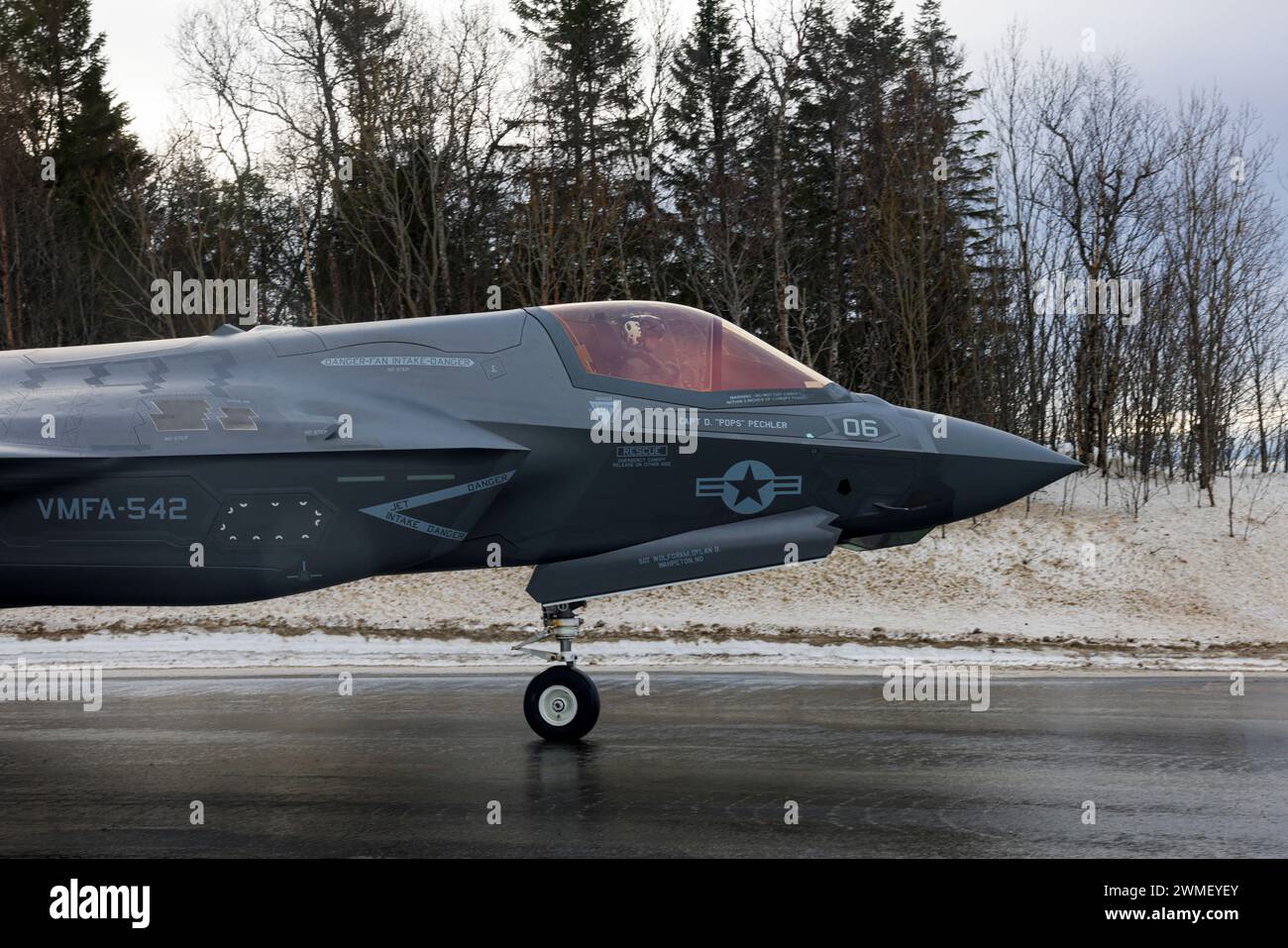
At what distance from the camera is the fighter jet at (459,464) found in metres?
8.16

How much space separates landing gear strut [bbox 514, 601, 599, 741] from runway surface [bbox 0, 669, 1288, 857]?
164mm

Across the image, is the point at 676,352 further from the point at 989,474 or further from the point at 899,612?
the point at 899,612

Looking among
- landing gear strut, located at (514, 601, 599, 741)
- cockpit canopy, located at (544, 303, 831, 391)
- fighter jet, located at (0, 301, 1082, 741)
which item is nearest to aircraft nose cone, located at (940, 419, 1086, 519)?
fighter jet, located at (0, 301, 1082, 741)

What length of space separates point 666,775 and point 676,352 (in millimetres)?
3055

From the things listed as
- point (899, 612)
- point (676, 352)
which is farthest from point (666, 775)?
point (899, 612)

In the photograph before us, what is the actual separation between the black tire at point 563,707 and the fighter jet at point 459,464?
0.95m

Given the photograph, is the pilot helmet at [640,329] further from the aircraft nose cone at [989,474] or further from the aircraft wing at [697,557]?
the aircraft nose cone at [989,474]

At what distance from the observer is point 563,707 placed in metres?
9.11

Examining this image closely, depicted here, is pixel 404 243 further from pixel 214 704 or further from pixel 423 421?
pixel 423 421

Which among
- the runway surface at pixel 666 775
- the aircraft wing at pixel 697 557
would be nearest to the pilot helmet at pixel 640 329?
the aircraft wing at pixel 697 557

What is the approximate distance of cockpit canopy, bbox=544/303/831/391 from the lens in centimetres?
861

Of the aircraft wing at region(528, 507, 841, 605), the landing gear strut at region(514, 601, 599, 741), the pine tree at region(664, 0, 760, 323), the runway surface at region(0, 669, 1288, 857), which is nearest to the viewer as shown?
the runway surface at region(0, 669, 1288, 857)

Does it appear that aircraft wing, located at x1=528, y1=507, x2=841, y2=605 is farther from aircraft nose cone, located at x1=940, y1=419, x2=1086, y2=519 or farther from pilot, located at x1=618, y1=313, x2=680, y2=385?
pilot, located at x1=618, y1=313, x2=680, y2=385
